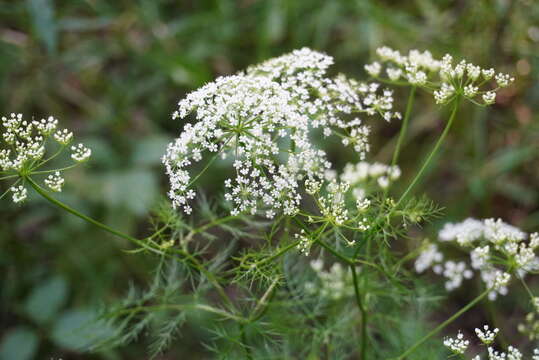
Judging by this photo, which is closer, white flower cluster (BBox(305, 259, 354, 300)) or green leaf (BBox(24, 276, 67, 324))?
white flower cluster (BBox(305, 259, 354, 300))

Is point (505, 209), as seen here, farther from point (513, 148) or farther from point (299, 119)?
point (299, 119)

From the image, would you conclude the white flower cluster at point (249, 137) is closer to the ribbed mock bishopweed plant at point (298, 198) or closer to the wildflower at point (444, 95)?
the ribbed mock bishopweed plant at point (298, 198)

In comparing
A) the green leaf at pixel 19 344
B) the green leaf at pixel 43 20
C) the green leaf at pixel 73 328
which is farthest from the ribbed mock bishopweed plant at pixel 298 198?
the green leaf at pixel 43 20

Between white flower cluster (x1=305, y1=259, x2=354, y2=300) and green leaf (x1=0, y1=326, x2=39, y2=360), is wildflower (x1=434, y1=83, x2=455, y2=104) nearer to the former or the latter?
white flower cluster (x1=305, y1=259, x2=354, y2=300)

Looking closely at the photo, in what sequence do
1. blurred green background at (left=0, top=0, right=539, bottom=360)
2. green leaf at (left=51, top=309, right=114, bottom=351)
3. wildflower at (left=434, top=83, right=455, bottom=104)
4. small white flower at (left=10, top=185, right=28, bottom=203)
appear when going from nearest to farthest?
small white flower at (left=10, top=185, right=28, bottom=203), wildflower at (left=434, top=83, right=455, bottom=104), green leaf at (left=51, top=309, right=114, bottom=351), blurred green background at (left=0, top=0, right=539, bottom=360)

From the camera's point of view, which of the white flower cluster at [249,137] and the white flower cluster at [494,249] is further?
the white flower cluster at [494,249]

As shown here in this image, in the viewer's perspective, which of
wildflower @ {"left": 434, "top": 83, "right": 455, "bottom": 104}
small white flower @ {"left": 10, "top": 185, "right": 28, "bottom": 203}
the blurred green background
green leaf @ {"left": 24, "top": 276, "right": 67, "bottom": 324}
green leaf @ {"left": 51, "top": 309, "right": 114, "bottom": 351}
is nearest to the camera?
small white flower @ {"left": 10, "top": 185, "right": 28, "bottom": 203}

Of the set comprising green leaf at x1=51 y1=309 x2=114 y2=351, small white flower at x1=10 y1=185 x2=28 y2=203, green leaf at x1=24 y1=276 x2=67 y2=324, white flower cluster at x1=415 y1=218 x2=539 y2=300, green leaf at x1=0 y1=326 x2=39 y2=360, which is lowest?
green leaf at x1=0 y1=326 x2=39 y2=360

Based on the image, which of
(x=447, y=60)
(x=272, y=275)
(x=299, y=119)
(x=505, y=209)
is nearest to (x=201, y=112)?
(x=299, y=119)

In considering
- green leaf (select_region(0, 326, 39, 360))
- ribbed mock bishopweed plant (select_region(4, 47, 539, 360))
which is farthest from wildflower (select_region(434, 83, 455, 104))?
green leaf (select_region(0, 326, 39, 360))
